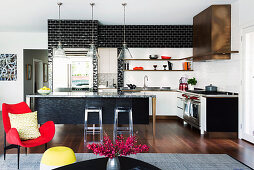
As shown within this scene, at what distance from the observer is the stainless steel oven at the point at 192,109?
593cm

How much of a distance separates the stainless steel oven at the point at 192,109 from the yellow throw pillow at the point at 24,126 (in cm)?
380

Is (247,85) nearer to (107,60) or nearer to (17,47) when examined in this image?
(107,60)

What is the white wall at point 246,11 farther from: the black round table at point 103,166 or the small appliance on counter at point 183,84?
the black round table at point 103,166

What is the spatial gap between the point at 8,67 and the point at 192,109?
7.17 meters

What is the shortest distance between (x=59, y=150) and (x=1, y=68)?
7.74 metres

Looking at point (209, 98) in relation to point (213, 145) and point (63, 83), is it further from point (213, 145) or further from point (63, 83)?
point (63, 83)

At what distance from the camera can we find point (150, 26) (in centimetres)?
809

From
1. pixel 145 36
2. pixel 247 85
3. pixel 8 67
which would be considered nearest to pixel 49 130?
pixel 247 85

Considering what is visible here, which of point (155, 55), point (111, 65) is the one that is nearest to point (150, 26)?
point (155, 55)

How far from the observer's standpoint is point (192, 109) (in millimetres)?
6152

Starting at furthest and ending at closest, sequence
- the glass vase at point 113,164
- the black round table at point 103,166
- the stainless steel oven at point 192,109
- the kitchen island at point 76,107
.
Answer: the stainless steel oven at point 192,109 → the kitchen island at point 76,107 → the black round table at point 103,166 → the glass vase at point 113,164

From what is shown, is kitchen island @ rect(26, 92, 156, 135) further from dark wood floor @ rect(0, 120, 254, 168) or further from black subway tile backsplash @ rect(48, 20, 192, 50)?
black subway tile backsplash @ rect(48, 20, 192, 50)

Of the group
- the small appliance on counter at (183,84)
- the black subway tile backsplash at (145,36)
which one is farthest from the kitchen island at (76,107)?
the black subway tile backsplash at (145,36)

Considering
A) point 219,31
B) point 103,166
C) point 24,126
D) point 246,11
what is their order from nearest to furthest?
point 103,166 → point 24,126 → point 246,11 → point 219,31
